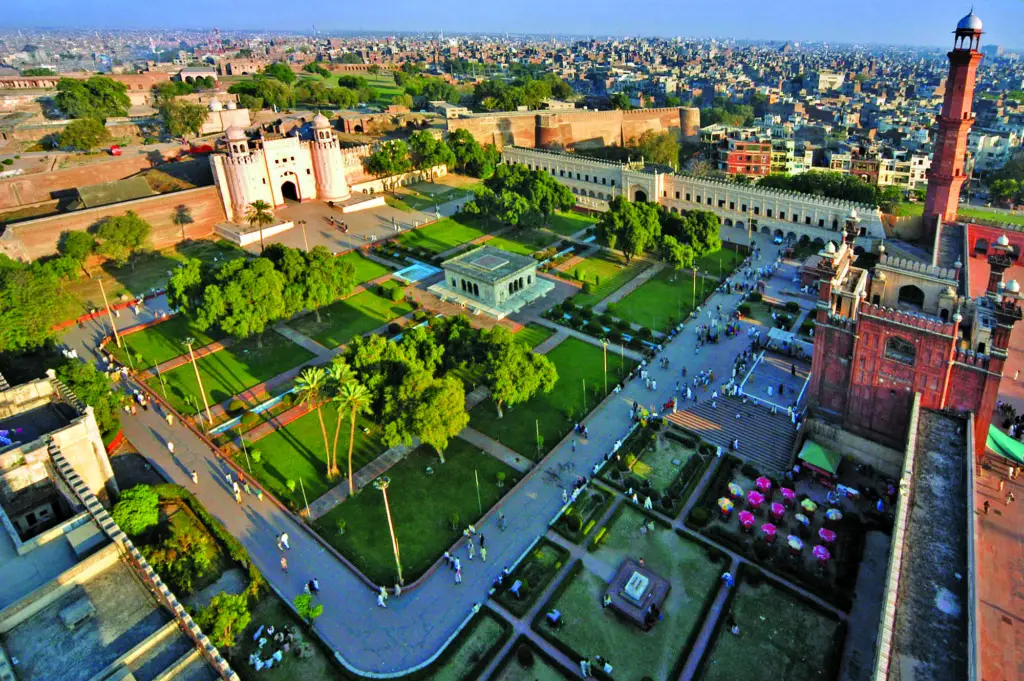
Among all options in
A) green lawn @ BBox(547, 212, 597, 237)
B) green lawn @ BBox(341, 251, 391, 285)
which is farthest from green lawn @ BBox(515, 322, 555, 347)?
green lawn @ BBox(547, 212, 597, 237)

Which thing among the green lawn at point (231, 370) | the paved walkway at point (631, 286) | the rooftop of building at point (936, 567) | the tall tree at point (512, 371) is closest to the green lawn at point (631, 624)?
the rooftop of building at point (936, 567)

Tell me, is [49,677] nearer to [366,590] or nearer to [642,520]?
[366,590]

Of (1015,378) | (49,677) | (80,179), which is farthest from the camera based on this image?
(80,179)

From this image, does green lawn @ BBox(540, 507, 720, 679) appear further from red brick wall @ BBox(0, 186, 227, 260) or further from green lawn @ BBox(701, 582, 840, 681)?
red brick wall @ BBox(0, 186, 227, 260)

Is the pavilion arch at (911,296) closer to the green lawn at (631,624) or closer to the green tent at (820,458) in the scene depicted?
the green tent at (820,458)

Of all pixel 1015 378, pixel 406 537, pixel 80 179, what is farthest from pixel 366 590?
pixel 80 179
